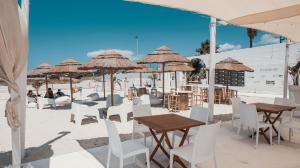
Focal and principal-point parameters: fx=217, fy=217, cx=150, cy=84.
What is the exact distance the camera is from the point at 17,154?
317cm

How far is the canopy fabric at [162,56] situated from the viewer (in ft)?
29.8

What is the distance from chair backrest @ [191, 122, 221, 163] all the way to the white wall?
45.3ft

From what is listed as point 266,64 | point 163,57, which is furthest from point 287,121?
point 266,64

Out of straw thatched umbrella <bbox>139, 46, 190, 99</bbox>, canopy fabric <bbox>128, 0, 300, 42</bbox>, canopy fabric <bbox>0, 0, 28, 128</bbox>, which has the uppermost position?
canopy fabric <bbox>128, 0, 300, 42</bbox>

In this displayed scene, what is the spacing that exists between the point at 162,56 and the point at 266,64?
414 inches

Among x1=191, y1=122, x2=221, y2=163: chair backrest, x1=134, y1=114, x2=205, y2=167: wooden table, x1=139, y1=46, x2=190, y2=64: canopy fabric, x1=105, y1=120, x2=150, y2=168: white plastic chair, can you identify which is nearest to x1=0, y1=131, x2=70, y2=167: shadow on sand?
x1=105, y1=120, x2=150, y2=168: white plastic chair

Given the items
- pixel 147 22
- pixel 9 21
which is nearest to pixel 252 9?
pixel 9 21

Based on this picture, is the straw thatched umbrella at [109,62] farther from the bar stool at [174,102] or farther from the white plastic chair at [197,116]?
the white plastic chair at [197,116]

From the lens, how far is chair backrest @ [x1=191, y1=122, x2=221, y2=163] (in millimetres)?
3084

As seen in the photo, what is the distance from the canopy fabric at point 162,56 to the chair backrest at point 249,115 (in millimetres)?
4360

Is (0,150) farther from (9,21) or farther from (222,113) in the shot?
(222,113)

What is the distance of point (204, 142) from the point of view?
3.17m

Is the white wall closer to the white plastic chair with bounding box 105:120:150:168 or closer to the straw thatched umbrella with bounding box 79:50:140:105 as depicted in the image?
the straw thatched umbrella with bounding box 79:50:140:105

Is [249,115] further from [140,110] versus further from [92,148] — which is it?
[92,148]
